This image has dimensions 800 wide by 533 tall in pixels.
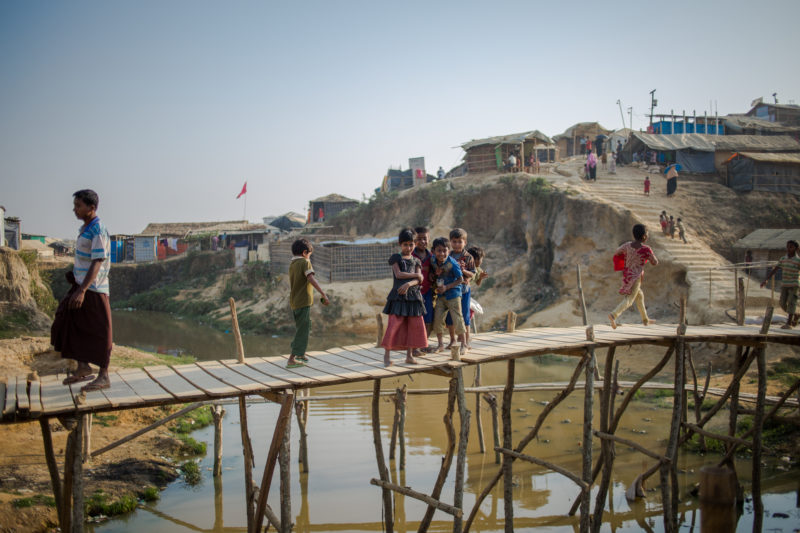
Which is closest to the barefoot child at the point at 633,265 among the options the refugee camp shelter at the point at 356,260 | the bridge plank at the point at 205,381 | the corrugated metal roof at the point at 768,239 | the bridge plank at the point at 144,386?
the bridge plank at the point at 205,381

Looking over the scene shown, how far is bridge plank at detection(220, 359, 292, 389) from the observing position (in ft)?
18.6

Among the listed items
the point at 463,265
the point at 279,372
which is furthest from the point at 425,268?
the point at 279,372

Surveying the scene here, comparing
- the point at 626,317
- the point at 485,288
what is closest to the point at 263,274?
the point at 485,288

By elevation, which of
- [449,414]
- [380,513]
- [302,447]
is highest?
[449,414]

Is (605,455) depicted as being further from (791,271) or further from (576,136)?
(576,136)

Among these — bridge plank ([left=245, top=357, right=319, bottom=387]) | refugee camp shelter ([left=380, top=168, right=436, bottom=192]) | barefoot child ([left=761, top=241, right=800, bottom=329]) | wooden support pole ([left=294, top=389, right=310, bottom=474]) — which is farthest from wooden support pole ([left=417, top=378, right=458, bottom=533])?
refugee camp shelter ([left=380, top=168, right=436, bottom=192])

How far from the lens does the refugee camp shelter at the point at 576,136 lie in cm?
3750

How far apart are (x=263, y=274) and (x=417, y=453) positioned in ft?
70.2

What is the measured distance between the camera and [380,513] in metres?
8.76

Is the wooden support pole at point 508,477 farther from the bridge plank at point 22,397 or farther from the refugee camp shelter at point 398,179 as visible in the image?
the refugee camp shelter at point 398,179

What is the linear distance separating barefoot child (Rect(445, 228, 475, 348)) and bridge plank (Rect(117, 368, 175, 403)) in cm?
332

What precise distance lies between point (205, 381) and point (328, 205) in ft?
117

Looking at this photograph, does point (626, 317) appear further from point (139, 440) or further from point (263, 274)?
point (263, 274)

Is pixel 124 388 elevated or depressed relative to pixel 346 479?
→ elevated
